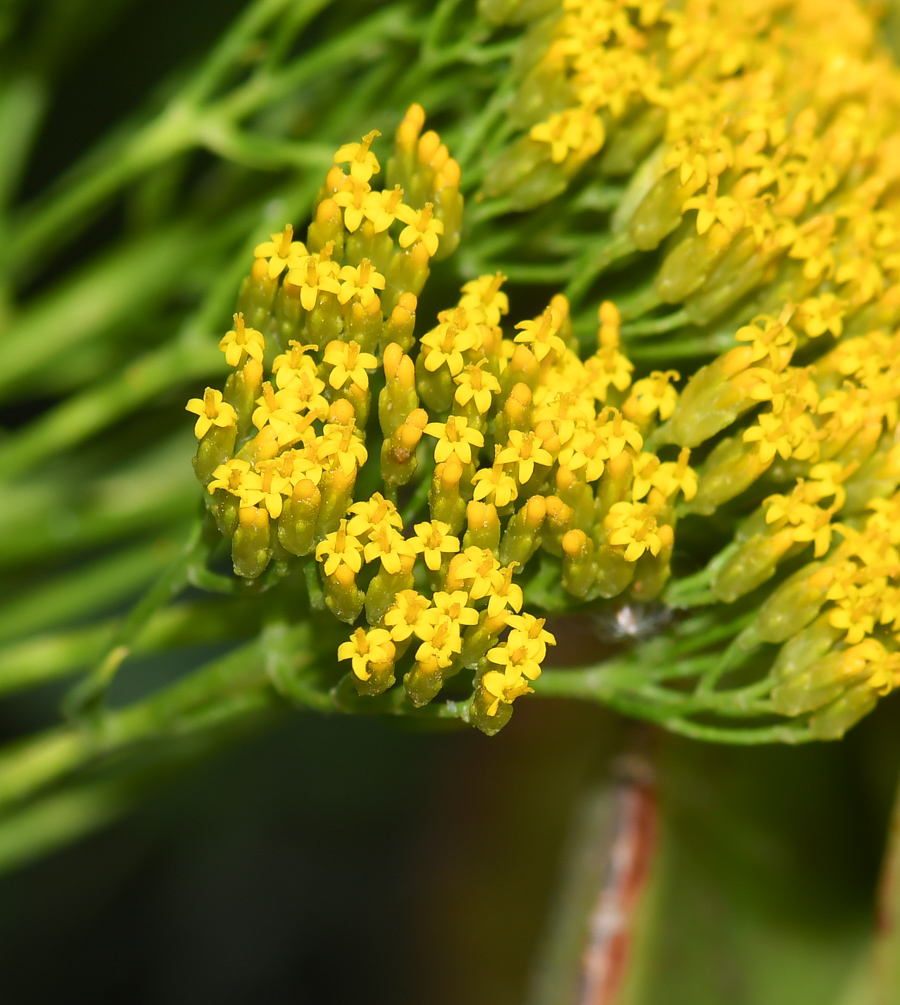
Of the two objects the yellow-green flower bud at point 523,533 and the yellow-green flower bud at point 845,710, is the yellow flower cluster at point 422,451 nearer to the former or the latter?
the yellow-green flower bud at point 523,533

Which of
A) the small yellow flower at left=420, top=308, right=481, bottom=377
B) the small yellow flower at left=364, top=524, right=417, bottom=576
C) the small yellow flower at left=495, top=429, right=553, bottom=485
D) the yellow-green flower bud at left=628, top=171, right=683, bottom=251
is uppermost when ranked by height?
the yellow-green flower bud at left=628, top=171, right=683, bottom=251

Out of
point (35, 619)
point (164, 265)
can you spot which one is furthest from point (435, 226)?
point (35, 619)

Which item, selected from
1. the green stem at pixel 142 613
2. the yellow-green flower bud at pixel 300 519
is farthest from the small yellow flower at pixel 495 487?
the green stem at pixel 142 613

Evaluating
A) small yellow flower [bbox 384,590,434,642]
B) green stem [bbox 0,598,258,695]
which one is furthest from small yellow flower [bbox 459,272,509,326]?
green stem [bbox 0,598,258,695]

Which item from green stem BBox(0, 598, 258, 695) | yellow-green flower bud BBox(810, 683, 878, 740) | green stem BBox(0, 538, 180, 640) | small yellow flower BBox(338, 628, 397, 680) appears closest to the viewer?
small yellow flower BBox(338, 628, 397, 680)

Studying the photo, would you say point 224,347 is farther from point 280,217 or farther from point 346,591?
point 280,217

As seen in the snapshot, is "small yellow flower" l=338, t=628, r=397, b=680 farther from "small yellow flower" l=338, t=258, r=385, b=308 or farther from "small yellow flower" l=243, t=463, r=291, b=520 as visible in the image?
"small yellow flower" l=338, t=258, r=385, b=308

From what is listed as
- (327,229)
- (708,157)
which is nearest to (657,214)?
(708,157)

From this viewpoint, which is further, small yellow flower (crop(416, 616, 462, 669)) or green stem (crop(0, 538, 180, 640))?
green stem (crop(0, 538, 180, 640))

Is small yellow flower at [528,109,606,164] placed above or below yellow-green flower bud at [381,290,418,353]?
above
